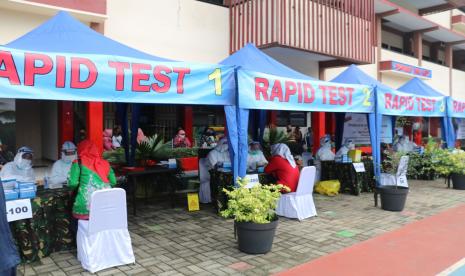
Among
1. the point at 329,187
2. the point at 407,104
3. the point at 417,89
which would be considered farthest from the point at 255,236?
the point at 417,89

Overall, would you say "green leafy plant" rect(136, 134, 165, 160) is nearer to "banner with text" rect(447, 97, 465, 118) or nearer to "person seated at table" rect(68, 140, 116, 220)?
"person seated at table" rect(68, 140, 116, 220)

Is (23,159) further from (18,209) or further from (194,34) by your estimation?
(194,34)

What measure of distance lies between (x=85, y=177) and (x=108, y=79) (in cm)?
118

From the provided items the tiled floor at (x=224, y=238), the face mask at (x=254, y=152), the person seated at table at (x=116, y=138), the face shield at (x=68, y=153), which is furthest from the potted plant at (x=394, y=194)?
the person seated at table at (x=116, y=138)

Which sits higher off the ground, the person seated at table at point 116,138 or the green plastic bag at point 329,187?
the person seated at table at point 116,138

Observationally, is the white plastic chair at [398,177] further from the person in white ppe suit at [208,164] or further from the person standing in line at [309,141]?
the person standing in line at [309,141]

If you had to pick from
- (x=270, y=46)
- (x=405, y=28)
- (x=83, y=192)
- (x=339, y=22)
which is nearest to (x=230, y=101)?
(x=83, y=192)

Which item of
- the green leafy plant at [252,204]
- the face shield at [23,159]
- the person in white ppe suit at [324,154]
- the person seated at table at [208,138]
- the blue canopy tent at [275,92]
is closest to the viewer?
the green leafy plant at [252,204]

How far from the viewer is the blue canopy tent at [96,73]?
3785 millimetres

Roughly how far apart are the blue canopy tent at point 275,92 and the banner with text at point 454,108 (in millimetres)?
4825

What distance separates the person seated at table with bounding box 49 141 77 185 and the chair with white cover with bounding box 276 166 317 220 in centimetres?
352

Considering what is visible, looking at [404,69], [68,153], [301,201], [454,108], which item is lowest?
[301,201]

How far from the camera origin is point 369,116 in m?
8.20

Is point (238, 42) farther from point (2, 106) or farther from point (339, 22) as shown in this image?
point (2, 106)
